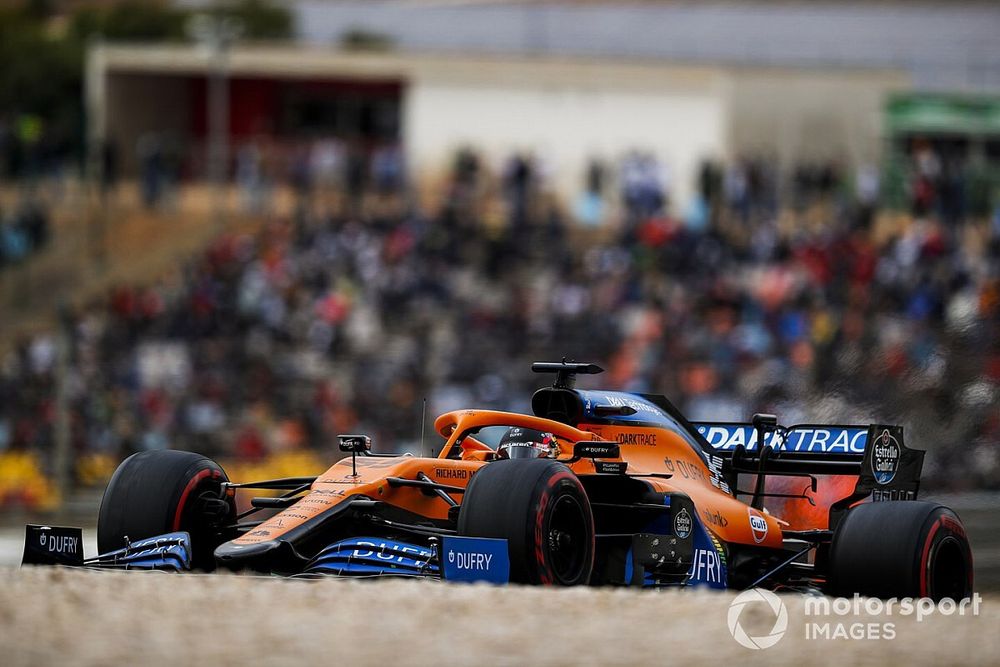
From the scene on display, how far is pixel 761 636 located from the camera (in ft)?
24.0

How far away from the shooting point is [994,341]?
707 inches

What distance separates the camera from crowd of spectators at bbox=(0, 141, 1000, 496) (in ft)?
60.8

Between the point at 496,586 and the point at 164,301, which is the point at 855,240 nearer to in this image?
the point at 164,301

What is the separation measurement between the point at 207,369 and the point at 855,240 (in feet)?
30.2

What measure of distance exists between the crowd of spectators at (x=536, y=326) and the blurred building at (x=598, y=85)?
185 inches

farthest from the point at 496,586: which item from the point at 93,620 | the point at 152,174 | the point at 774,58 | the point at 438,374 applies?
the point at 774,58

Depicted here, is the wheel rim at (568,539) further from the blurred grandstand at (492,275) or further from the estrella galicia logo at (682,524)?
the blurred grandstand at (492,275)

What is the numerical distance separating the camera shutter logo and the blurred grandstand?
8692 millimetres

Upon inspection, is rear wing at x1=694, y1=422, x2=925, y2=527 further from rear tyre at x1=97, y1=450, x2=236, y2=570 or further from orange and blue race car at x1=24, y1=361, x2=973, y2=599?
rear tyre at x1=97, y1=450, x2=236, y2=570

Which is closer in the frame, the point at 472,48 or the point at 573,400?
the point at 573,400

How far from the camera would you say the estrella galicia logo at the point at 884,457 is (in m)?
10.5

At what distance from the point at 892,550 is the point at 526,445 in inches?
82.7

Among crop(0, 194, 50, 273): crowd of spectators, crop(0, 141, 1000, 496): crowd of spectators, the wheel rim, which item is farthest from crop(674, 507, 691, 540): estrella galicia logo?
crop(0, 194, 50, 273): crowd of spectators

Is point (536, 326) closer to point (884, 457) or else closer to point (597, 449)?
point (884, 457)
